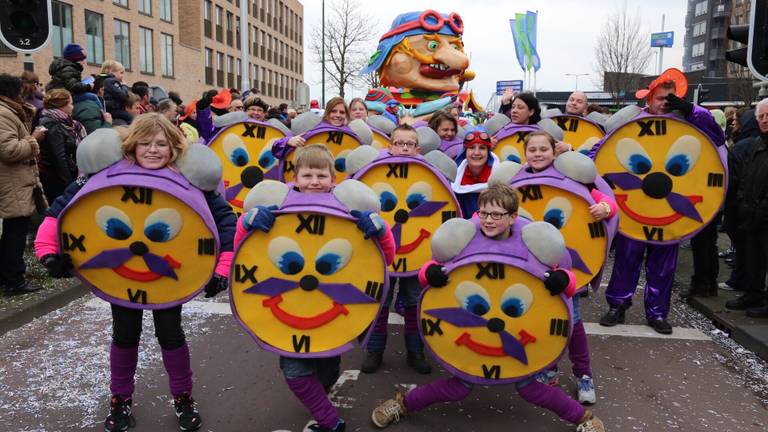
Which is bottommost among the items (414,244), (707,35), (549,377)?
(549,377)

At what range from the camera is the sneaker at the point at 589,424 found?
10.3ft

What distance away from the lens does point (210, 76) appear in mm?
39250

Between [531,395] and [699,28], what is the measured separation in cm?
8121

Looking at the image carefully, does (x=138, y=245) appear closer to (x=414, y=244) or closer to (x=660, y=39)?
(x=414, y=244)

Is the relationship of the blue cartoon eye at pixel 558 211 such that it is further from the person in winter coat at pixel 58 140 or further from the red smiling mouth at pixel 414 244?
the person in winter coat at pixel 58 140

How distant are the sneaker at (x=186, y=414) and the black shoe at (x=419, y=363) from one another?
4.68ft

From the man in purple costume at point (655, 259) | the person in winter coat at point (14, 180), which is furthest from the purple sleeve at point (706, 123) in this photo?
the person in winter coat at point (14, 180)

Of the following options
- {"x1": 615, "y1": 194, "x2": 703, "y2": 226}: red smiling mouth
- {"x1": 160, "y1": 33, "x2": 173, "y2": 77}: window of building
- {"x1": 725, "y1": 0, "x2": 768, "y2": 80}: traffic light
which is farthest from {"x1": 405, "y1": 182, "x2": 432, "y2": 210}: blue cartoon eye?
{"x1": 160, "y1": 33, "x2": 173, "y2": 77}: window of building

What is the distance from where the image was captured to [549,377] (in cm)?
359

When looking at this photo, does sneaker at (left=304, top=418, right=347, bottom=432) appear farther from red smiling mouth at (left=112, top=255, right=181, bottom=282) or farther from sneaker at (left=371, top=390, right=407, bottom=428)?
red smiling mouth at (left=112, top=255, right=181, bottom=282)

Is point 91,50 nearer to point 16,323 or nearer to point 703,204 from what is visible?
point 16,323

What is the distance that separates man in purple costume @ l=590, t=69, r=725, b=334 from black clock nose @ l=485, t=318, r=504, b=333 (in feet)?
7.14

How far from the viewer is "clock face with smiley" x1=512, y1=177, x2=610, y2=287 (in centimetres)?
355

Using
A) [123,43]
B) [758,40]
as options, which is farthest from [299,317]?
[123,43]
